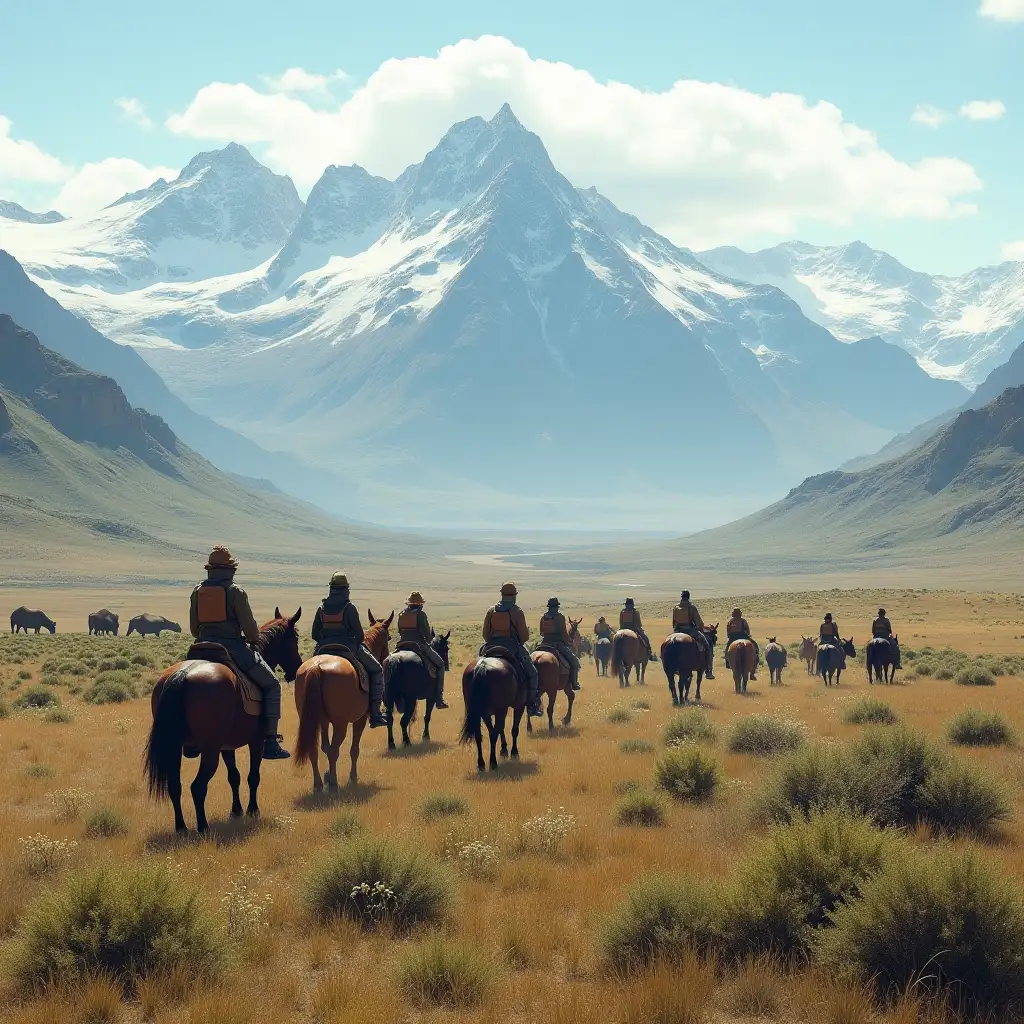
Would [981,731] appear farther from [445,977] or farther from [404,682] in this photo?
[445,977]

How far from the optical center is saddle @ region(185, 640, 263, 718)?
41.7 feet

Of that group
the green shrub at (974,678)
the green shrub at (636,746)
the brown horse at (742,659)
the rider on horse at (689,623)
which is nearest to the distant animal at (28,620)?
the brown horse at (742,659)

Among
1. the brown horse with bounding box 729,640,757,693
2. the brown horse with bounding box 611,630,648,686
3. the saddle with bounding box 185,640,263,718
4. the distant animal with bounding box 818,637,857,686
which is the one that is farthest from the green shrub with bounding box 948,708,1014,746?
the distant animal with bounding box 818,637,857,686

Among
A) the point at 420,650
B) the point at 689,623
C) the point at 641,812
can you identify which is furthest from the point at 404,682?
the point at 689,623

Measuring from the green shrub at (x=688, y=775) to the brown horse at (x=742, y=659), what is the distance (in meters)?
17.1

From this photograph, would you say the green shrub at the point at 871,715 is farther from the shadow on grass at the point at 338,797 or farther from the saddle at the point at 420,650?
the shadow on grass at the point at 338,797

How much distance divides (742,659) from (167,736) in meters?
21.9

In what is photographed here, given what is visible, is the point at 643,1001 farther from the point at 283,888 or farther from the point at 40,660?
the point at 40,660

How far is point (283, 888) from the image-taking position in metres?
10.0

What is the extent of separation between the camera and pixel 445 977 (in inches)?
299

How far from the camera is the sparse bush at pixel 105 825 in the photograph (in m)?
12.4

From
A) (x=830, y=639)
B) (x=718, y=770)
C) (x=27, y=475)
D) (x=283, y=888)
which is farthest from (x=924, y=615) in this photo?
(x=27, y=475)

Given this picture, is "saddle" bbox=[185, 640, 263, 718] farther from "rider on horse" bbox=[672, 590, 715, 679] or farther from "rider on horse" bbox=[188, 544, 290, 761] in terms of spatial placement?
"rider on horse" bbox=[672, 590, 715, 679]

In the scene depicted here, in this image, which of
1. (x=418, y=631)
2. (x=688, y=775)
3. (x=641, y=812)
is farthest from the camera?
(x=418, y=631)
